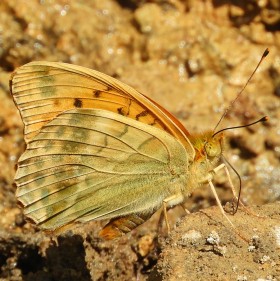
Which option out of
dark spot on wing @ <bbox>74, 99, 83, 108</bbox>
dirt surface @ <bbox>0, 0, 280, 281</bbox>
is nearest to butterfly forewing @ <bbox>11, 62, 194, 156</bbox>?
dark spot on wing @ <bbox>74, 99, 83, 108</bbox>

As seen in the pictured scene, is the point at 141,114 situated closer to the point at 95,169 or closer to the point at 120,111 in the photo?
the point at 120,111

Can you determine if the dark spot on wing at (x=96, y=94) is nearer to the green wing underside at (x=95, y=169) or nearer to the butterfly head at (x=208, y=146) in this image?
the green wing underside at (x=95, y=169)

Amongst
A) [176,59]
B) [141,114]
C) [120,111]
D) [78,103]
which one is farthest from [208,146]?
[176,59]

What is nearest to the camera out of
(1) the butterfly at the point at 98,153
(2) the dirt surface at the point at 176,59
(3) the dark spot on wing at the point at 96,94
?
(1) the butterfly at the point at 98,153

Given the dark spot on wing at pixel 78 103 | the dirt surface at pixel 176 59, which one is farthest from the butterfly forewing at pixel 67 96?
the dirt surface at pixel 176 59

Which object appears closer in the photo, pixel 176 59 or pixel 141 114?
pixel 141 114

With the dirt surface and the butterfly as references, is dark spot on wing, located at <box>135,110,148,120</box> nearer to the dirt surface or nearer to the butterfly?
the butterfly
